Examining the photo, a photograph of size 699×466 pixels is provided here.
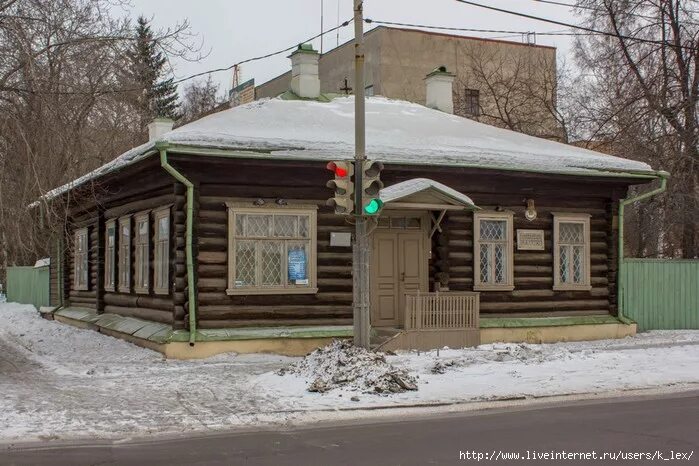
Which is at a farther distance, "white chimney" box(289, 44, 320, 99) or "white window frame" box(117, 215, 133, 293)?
"white chimney" box(289, 44, 320, 99)

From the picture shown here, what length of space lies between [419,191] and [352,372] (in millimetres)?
4766

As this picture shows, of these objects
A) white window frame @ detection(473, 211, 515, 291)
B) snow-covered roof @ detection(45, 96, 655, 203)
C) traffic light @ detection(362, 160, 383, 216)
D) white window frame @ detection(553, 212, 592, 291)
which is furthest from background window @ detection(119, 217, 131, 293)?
white window frame @ detection(553, 212, 592, 291)

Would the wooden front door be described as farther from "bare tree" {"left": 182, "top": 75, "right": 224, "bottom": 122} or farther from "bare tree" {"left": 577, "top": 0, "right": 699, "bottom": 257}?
"bare tree" {"left": 182, "top": 75, "right": 224, "bottom": 122}

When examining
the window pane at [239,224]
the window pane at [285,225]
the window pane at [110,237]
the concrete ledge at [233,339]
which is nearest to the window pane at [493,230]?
the concrete ledge at [233,339]

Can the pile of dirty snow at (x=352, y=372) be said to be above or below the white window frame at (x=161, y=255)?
below

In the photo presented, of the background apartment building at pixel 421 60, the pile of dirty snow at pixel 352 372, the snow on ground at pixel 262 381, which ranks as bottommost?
the snow on ground at pixel 262 381

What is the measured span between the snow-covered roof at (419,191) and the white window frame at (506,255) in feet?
5.02

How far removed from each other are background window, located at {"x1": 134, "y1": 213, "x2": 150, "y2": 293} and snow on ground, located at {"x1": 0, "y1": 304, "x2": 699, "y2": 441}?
137 cm

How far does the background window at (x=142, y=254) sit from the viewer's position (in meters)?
17.0

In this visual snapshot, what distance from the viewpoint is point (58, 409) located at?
9.96m

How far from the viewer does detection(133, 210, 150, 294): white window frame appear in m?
16.9

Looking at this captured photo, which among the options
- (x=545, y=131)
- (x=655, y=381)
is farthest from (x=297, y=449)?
(x=545, y=131)

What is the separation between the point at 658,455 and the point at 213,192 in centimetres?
995

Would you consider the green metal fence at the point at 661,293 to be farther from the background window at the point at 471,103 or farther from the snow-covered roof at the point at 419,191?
the background window at the point at 471,103
